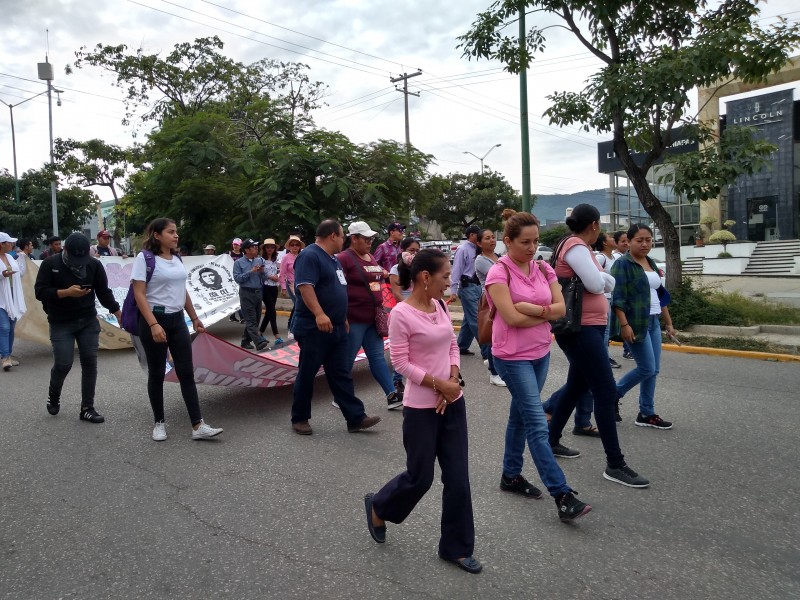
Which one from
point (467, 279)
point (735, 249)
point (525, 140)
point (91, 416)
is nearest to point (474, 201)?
point (735, 249)

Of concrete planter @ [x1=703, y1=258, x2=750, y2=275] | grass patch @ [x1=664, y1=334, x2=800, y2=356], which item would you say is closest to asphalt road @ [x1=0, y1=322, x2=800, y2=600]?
grass patch @ [x1=664, y1=334, x2=800, y2=356]

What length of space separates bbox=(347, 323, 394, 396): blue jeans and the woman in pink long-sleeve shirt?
96.7 inches

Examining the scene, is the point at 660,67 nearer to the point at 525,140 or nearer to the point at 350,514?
the point at 525,140

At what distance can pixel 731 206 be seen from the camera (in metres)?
33.3

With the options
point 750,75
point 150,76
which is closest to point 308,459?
point 750,75

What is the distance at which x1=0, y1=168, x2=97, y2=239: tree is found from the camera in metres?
45.4

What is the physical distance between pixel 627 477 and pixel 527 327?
4.26 feet

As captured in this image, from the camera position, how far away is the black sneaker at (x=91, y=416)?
19.8 feet

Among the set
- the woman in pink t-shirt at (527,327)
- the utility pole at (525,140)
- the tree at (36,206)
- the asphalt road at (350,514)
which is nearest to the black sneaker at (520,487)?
the asphalt road at (350,514)

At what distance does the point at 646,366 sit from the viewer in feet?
17.2

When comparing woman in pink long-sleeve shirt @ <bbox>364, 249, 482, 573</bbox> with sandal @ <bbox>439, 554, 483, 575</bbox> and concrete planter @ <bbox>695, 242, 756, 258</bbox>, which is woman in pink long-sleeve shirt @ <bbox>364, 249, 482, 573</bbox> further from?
concrete planter @ <bbox>695, 242, 756, 258</bbox>

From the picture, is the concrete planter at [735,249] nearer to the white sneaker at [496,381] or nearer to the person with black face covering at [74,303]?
the white sneaker at [496,381]

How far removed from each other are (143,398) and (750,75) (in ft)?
30.7

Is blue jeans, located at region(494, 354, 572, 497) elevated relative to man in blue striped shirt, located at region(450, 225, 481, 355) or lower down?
lower down
